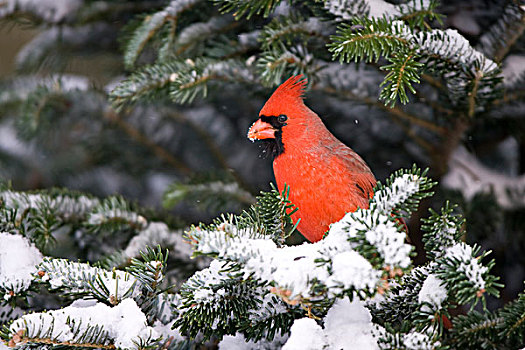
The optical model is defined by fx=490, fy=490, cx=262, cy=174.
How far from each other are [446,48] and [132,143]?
157cm

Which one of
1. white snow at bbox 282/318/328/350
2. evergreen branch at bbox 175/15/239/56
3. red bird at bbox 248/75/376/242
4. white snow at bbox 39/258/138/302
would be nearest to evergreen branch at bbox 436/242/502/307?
white snow at bbox 282/318/328/350

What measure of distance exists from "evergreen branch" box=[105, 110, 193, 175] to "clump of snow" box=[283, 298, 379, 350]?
1.46 metres

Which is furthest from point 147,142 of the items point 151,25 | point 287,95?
point 287,95

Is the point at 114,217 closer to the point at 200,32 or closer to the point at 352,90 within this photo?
the point at 200,32

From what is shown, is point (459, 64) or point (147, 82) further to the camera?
point (147, 82)

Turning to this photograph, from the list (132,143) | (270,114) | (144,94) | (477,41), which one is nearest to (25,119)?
(132,143)

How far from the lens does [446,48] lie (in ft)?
3.67

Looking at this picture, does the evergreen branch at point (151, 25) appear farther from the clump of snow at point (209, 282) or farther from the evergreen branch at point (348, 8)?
the clump of snow at point (209, 282)

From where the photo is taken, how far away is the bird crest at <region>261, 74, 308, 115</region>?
1.14 metres

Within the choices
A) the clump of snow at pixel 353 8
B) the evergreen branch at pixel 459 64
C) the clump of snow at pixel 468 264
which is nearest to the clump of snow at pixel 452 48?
the evergreen branch at pixel 459 64

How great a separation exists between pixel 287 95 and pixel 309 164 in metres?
0.17

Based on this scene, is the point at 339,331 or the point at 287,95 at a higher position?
the point at 287,95

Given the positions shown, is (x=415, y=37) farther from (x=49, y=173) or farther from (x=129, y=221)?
(x=49, y=173)

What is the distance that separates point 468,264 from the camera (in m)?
0.76
